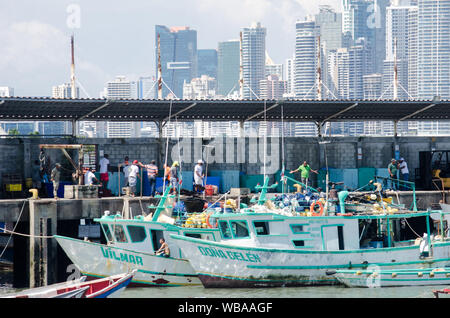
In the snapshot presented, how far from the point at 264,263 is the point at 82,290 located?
298 inches

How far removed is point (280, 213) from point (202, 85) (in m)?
139

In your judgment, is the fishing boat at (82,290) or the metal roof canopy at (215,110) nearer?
the fishing boat at (82,290)

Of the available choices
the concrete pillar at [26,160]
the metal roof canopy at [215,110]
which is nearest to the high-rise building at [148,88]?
the metal roof canopy at [215,110]

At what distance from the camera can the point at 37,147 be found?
1379 inches

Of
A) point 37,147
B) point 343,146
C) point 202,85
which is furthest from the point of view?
point 202,85

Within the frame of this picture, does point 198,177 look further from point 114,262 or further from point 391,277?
point 391,277

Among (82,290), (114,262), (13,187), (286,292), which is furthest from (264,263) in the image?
(13,187)

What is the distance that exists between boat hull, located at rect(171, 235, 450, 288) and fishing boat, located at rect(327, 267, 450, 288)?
406mm

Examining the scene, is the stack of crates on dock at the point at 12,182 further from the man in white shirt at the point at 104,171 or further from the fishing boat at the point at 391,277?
the fishing boat at the point at 391,277

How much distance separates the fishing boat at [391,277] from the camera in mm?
27141

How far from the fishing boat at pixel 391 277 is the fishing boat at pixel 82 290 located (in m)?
7.61
